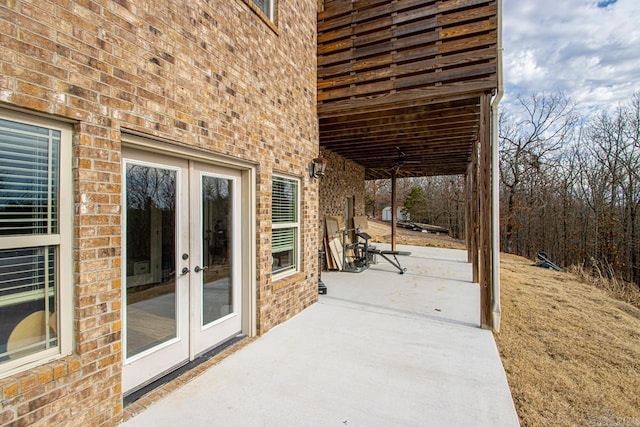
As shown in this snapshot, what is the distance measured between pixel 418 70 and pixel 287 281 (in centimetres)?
369

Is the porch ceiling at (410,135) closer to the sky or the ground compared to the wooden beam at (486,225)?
closer to the sky

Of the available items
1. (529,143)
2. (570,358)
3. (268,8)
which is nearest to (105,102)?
(268,8)

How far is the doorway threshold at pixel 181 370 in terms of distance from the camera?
2.48m

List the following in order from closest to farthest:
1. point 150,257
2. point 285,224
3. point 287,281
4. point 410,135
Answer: point 150,257, point 287,281, point 285,224, point 410,135

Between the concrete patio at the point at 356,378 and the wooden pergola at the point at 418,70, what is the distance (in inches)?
45.6

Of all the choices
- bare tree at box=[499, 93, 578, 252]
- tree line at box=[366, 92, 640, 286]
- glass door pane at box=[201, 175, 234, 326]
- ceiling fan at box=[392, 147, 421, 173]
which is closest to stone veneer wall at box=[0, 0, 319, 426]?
glass door pane at box=[201, 175, 234, 326]

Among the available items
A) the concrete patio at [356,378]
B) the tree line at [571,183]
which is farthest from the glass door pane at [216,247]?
the tree line at [571,183]

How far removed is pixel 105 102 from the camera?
2127 mm

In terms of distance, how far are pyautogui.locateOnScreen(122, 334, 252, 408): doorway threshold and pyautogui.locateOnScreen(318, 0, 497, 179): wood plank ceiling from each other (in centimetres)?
390

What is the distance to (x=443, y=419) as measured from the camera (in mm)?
2344

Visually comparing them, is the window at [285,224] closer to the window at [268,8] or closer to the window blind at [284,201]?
the window blind at [284,201]

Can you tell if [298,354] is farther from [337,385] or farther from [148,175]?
[148,175]

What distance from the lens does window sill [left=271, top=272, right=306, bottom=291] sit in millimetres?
4169

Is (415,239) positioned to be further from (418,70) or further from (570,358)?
(570,358)
